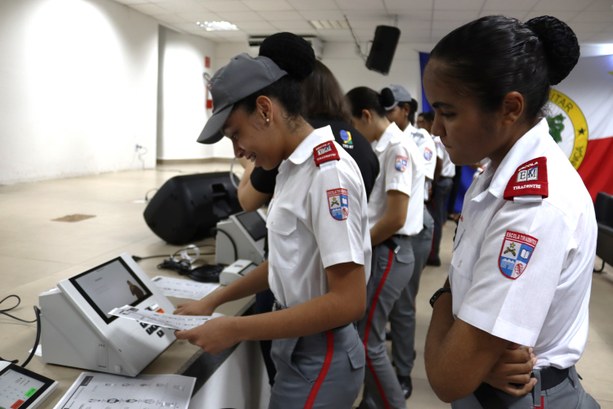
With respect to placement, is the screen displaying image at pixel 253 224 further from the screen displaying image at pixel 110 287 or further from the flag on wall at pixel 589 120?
the flag on wall at pixel 589 120

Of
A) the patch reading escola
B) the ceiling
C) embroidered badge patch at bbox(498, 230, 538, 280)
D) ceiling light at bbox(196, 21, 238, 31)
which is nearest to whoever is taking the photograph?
embroidered badge patch at bbox(498, 230, 538, 280)

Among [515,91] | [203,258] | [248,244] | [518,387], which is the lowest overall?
[203,258]

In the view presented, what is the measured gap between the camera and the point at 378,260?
70.2 inches

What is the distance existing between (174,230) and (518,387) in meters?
1.92

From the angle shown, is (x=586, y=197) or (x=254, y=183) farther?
(x=254, y=183)

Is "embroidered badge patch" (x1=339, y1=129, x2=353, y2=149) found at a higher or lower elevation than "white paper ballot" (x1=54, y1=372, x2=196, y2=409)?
higher

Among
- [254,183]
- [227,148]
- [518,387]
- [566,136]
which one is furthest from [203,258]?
[227,148]

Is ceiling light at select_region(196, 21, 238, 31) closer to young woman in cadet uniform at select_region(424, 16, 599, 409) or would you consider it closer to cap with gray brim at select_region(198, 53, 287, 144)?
cap with gray brim at select_region(198, 53, 287, 144)

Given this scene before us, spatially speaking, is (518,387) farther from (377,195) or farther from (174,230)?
(174,230)

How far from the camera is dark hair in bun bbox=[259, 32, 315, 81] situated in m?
0.93

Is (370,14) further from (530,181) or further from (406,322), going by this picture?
(530,181)

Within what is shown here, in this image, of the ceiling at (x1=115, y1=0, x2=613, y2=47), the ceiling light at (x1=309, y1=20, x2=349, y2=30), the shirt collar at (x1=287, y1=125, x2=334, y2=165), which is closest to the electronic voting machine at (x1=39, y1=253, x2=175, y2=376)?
the shirt collar at (x1=287, y1=125, x2=334, y2=165)

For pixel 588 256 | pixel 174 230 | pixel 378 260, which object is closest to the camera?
pixel 588 256

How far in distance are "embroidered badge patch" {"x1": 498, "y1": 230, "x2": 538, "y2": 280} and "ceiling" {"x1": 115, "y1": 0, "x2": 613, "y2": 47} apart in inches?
246
